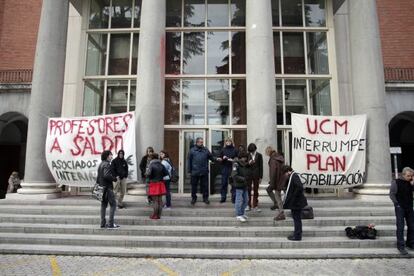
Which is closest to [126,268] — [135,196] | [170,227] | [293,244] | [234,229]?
[170,227]

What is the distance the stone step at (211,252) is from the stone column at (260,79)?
3.80 metres

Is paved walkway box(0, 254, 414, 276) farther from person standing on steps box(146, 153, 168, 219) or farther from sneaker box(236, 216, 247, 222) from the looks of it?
person standing on steps box(146, 153, 168, 219)

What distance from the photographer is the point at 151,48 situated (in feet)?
35.2

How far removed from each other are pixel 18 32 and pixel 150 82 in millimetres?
11659

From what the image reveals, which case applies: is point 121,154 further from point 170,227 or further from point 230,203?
point 230,203

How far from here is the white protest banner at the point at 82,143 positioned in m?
10.5

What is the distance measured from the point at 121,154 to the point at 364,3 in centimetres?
995

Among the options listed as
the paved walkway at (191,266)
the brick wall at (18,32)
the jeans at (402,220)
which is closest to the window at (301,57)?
the jeans at (402,220)

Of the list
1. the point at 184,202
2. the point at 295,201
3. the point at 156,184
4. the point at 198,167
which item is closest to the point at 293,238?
the point at 295,201

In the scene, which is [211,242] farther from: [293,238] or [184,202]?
[184,202]

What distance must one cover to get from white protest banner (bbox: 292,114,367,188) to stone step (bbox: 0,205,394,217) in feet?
3.93

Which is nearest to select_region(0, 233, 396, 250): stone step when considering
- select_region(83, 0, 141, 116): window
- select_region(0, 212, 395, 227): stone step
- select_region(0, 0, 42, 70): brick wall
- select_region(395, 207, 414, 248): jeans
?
select_region(395, 207, 414, 248): jeans

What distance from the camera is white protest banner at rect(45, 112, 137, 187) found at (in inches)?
413

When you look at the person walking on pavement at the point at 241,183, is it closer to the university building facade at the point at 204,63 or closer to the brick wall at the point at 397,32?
the university building facade at the point at 204,63
